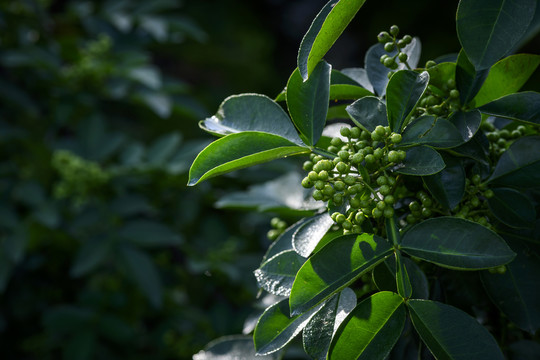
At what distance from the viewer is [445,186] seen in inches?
19.1

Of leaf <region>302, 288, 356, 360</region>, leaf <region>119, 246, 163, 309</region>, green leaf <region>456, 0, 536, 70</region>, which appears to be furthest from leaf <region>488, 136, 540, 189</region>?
leaf <region>119, 246, 163, 309</region>

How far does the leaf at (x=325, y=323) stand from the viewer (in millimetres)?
470

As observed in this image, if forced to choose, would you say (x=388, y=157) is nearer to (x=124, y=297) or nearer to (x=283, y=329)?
(x=283, y=329)

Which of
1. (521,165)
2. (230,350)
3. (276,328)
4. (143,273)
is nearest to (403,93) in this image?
(521,165)

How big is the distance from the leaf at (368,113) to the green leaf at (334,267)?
117 millimetres

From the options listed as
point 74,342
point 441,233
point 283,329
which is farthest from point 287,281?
point 74,342

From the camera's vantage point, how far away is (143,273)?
1.29m

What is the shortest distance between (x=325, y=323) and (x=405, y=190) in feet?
0.59

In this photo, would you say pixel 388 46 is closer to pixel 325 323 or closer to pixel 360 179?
pixel 360 179

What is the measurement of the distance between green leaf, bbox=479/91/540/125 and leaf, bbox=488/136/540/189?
31 mm

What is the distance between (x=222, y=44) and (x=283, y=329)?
3.08 meters

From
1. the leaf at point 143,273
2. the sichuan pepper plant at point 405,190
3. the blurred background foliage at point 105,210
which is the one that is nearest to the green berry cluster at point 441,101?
the sichuan pepper plant at point 405,190

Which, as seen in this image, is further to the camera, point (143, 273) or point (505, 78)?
point (143, 273)

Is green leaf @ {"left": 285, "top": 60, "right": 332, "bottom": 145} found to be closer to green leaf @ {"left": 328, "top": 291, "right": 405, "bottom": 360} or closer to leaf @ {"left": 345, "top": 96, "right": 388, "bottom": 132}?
leaf @ {"left": 345, "top": 96, "right": 388, "bottom": 132}
